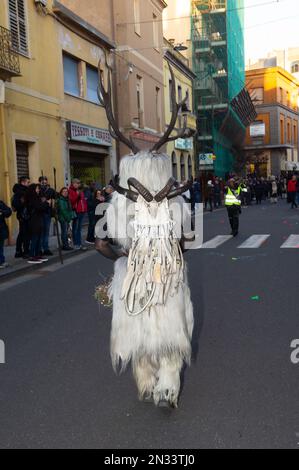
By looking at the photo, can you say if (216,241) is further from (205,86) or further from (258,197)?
(205,86)

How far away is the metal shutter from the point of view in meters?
16.0

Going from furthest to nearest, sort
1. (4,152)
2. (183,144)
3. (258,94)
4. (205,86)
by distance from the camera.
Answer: (258,94)
(205,86)
(183,144)
(4,152)

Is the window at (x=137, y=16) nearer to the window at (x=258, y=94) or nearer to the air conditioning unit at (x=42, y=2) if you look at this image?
the air conditioning unit at (x=42, y=2)

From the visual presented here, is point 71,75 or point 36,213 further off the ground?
point 71,75

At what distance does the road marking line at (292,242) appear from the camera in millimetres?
12981

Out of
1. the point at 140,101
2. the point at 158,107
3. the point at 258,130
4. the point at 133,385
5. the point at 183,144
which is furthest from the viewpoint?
the point at 258,130

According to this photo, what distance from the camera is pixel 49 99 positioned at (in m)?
17.6

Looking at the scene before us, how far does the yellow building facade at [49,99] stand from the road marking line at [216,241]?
218 inches

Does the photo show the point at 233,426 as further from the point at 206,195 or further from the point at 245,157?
the point at 245,157

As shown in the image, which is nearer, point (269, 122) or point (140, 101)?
point (140, 101)

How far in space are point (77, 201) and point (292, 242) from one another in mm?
5624

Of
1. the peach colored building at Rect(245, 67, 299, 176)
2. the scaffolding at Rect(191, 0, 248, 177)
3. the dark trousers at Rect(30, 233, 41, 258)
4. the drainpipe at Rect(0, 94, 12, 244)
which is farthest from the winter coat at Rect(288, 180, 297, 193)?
the peach colored building at Rect(245, 67, 299, 176)

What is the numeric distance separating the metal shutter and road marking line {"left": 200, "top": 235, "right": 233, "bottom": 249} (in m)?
6.06

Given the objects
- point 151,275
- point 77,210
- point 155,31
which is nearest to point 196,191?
point 155,31
